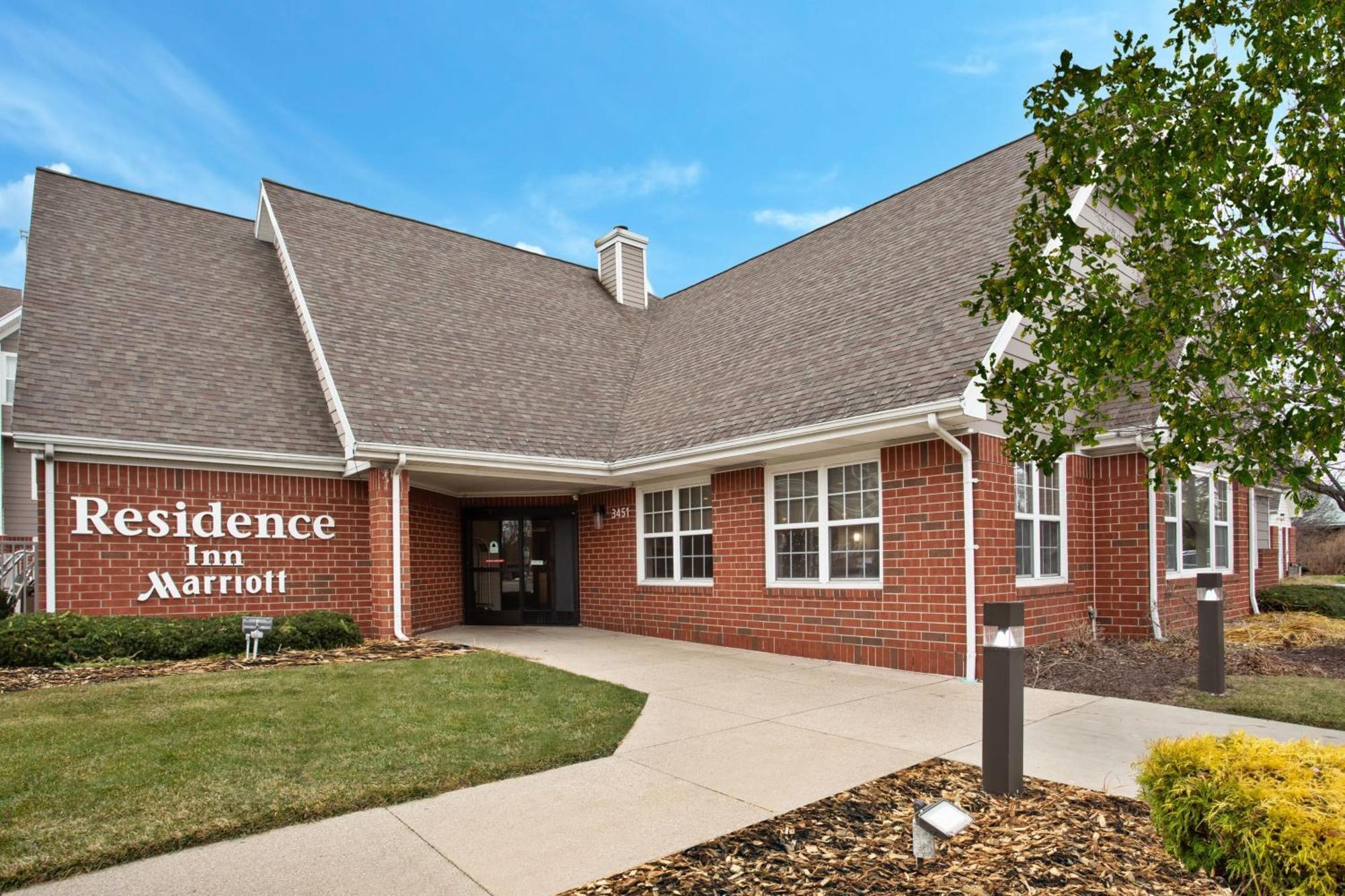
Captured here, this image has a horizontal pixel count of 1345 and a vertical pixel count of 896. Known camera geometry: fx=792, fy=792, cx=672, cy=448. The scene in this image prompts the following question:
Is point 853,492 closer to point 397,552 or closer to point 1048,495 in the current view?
point 1048,495

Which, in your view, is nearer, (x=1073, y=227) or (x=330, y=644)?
(x=1073, y=227)

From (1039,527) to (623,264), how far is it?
12009mm

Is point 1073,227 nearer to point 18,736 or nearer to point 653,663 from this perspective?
point 653,663

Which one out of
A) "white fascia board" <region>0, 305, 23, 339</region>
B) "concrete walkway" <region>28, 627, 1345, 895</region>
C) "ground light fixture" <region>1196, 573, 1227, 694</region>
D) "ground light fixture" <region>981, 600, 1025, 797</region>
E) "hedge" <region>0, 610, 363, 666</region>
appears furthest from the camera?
"white fascia board" <region>0, 305, 23, 339</region>

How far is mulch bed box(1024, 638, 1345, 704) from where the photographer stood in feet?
26.9

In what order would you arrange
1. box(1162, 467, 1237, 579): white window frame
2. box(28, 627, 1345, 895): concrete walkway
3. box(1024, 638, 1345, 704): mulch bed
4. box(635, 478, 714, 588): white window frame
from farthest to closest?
1. box(635, 478, 714, 588): white window frame
2. box(1162, 467, 1237, 579): white window frame
3. box(1024, 638, 1345, 704): mulch bed
4. box(28, 627, 1345, 895): concrete walkway

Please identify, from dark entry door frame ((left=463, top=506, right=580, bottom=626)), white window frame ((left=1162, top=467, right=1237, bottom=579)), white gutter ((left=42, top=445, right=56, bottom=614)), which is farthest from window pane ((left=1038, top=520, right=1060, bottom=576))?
white gutter ((left=42, top=445, right=56, bottom=614))

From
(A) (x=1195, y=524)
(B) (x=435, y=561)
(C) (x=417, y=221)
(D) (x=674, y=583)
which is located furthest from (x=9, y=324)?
(A) (x=1195, y=524)

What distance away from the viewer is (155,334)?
40.2 feet

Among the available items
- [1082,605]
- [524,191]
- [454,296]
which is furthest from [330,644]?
[524,191]

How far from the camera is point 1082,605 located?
11.3 meters

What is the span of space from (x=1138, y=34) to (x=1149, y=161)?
942 mm

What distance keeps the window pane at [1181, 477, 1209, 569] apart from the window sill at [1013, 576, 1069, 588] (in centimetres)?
295

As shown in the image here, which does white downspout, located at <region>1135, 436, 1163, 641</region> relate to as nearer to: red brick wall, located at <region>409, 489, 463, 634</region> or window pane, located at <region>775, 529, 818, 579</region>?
window pane, located at <region>775, 529, 818, 579</region>
